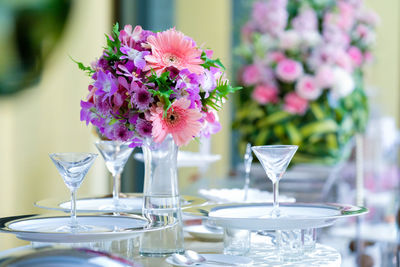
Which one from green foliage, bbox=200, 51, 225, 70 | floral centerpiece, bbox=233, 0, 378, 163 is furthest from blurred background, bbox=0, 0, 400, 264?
green foliage, bbox=200, 51, 225, 70

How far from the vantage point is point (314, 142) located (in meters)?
2.60

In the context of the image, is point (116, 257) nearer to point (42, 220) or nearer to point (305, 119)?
point (42, 220)

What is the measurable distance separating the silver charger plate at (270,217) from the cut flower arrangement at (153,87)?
15 centimetres

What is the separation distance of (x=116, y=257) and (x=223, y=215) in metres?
0.37

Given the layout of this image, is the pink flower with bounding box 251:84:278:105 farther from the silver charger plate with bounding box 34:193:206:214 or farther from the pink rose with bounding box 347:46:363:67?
the silver charger plate with bounding box 34:193:206:214

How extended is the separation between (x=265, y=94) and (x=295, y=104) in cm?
13

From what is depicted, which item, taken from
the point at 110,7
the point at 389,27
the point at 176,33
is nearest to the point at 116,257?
the point at 176,33

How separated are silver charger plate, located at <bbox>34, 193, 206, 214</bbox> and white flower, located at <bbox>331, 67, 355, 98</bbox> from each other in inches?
51.2

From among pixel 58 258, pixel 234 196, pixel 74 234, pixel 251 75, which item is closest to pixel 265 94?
pixel 251 75

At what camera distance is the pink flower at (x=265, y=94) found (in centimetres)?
262

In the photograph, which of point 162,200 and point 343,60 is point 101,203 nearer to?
point 162,200

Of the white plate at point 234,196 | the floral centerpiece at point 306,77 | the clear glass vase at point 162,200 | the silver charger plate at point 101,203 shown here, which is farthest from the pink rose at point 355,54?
the clear glass vase at point 162,200

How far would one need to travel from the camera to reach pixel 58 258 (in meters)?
0.76

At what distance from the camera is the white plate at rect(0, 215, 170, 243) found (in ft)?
3.22
